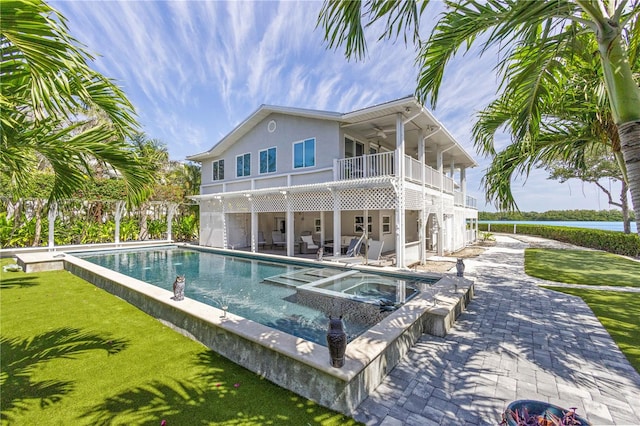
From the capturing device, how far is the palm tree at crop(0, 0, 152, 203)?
230cm

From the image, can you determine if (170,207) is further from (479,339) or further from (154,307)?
(479,339)

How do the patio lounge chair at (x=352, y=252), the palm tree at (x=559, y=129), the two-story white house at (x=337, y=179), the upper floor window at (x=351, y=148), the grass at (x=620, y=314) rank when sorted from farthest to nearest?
the upper floor window at (x=351, y=148), the patio lounge chair at (x=352, y=252), the two-story white house at (x=337, y=179), the grass at (x=620, y=314), the palm tree at (x=559, y=129)

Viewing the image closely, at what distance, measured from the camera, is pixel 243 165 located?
1769 cm

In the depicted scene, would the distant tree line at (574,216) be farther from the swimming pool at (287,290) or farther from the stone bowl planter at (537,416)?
the stone bowl planter at (537,416)

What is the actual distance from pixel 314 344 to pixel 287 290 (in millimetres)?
4986

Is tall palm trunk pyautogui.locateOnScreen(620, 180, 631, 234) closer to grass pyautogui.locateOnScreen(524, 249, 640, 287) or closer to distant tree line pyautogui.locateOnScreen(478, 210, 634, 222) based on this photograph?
grass pyautogui.locateOnScreen(524, 249, 640, 287)

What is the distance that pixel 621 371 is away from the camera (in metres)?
4.23

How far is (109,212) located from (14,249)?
5.88 m

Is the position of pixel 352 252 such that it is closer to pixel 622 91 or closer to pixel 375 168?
pixel 375 168

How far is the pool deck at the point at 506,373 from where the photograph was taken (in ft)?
11.2

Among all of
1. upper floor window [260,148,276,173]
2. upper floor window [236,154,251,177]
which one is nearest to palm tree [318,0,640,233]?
upper floor window [260,148,276,173]

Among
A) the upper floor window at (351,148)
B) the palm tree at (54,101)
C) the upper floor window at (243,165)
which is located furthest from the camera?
the upper floor window at (243,165)

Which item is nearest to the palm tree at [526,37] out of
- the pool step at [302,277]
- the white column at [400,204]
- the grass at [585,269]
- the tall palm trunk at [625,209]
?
the white column at [400,204]

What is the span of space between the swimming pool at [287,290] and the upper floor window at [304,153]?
501 centimetres
